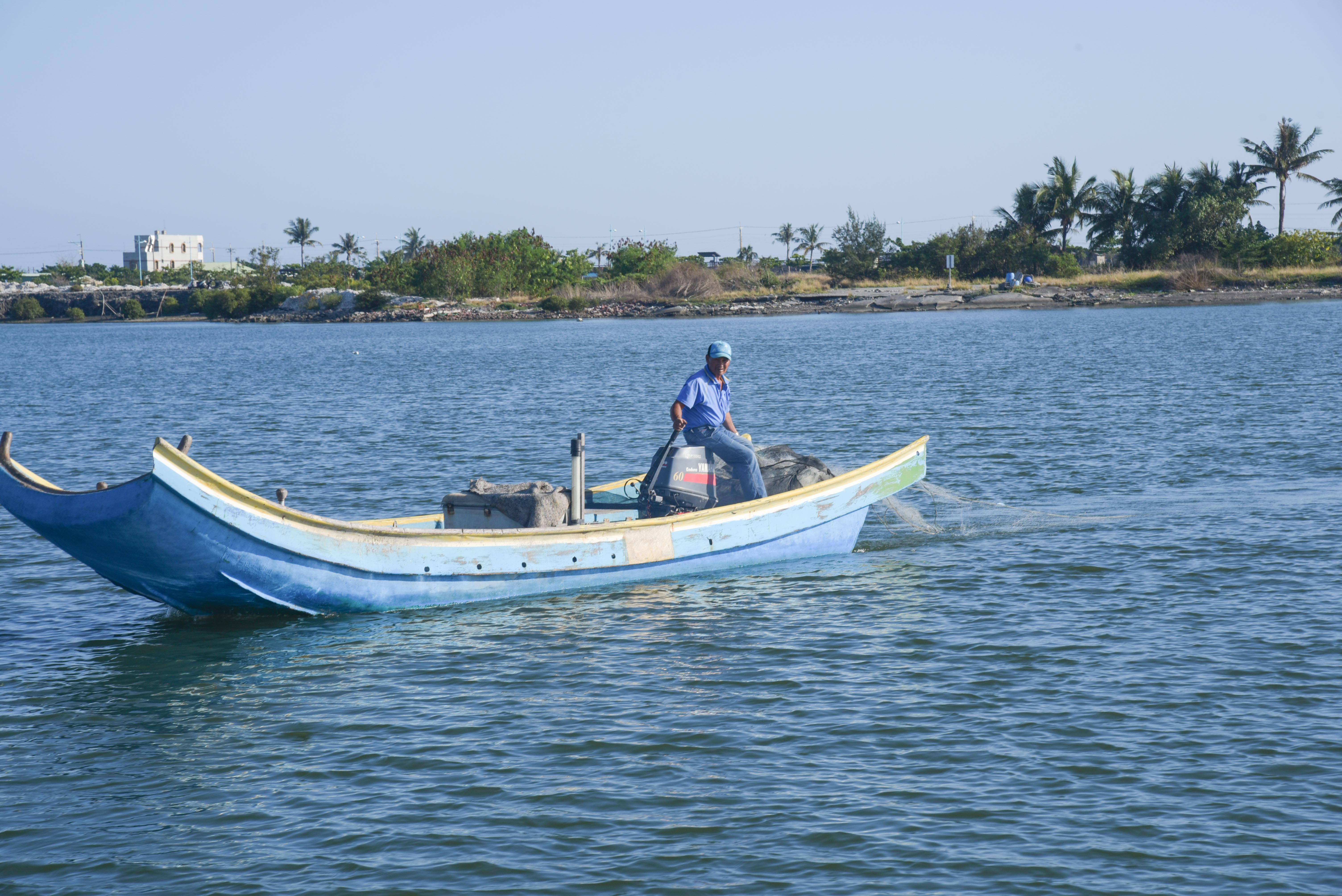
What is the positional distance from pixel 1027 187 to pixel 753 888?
4082 inches

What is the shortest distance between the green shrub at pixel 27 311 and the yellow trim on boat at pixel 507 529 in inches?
5740

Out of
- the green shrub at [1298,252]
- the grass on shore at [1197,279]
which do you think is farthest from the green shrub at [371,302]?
the green shrub at [1298,252]

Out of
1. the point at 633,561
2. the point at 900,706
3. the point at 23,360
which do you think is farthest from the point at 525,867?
the point at 23,360

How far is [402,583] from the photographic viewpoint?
11148 mm

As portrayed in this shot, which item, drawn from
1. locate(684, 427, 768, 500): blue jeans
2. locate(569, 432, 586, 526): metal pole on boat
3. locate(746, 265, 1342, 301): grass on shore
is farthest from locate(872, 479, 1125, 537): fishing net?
locate(746, 265, 1342, 301): grass on shore

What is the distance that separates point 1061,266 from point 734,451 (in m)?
97.1

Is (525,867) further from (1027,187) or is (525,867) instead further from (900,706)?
(1027,187)

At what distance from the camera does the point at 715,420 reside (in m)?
12.6

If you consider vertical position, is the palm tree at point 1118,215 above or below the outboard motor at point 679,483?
above

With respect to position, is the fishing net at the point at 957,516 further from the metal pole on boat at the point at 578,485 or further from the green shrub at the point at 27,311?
the green shrub at the point at 27,311

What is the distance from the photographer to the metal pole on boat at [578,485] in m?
12.1

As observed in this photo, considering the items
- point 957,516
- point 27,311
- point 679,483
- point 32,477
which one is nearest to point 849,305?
point 957,516

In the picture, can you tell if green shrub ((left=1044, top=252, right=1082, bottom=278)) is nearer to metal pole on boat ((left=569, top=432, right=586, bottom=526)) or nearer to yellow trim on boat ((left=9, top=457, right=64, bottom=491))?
metal pole on boat ((left=569, top=432, right=586, bottom=526))

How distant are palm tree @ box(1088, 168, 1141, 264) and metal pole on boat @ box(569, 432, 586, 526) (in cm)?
9583
